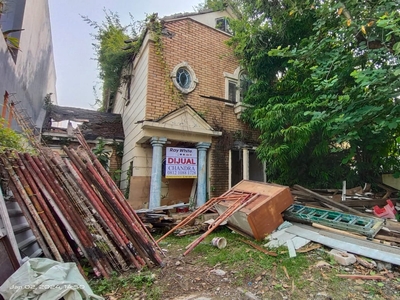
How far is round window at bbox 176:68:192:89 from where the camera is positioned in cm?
693

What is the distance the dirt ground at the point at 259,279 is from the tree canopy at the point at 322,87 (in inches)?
96.7

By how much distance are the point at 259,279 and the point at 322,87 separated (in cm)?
362

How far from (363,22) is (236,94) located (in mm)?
4371

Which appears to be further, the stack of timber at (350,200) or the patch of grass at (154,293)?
the stack of timber at (350,200)

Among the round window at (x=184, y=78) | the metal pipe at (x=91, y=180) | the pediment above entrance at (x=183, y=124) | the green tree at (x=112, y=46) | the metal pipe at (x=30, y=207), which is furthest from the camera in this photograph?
the green tree at (x=112, y=46)

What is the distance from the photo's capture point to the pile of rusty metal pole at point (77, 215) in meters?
2.79

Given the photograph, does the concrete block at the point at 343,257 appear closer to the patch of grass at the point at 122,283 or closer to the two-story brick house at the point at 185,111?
the patch of grass at the point at 122,283

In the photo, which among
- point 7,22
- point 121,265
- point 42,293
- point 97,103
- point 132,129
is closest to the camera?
point 42,293

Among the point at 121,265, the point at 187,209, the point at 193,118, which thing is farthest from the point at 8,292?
the point at 193,118

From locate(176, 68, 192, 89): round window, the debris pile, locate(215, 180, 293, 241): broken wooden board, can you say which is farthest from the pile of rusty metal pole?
locate(176, 68, 192, 89): round window

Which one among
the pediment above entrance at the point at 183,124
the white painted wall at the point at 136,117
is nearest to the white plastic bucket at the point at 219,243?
the white painted wall at the point at 136,117

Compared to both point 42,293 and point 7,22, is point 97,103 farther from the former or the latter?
point 42,293

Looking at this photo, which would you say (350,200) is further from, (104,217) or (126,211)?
(104,217)

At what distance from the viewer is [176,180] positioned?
23.2 feet
